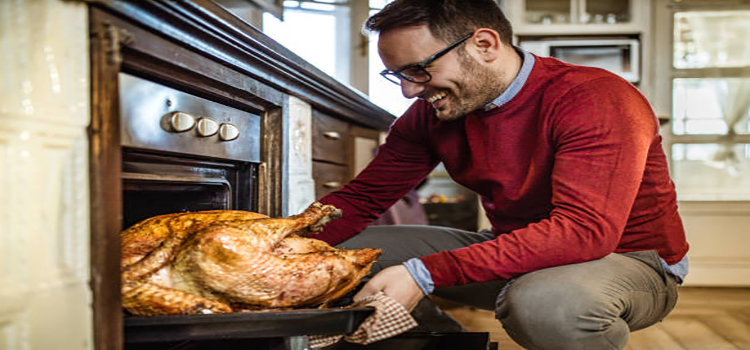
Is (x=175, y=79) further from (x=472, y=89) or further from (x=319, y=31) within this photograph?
(x=319, y=31)

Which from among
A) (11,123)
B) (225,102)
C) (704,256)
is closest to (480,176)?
(225,102)

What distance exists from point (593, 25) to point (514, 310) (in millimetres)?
2843

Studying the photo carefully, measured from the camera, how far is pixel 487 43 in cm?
133

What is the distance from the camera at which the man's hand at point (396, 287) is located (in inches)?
41.4

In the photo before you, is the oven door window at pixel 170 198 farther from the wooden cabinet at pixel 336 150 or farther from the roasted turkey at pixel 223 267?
the wooden cabinet at pixel 336 150

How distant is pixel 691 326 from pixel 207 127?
86.9 inches

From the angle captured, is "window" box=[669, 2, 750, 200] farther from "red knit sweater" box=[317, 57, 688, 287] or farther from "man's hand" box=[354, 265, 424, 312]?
"man's hand" box=[354, 265, 424, 312]

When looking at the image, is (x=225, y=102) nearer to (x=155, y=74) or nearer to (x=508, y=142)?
(x=155, y=74)

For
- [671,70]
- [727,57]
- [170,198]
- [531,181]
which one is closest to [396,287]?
[531,181]

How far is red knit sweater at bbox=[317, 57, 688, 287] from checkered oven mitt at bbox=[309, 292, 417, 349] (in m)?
0.16

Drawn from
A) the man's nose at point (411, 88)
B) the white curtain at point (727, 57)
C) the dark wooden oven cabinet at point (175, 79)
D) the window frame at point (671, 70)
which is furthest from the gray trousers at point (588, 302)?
the white curtain at point (727, 57)

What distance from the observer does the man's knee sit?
1137 mm

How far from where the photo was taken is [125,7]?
82 cm

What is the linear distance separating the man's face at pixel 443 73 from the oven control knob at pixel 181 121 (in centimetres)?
45
